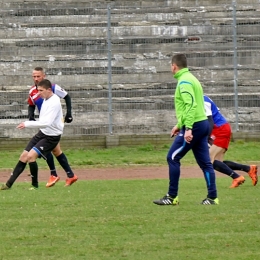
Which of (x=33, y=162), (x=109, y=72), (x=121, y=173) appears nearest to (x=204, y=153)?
(x=33, y=162)

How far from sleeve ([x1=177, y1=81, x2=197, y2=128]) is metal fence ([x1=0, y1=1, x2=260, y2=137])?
10759mm

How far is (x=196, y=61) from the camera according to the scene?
70.2 feet

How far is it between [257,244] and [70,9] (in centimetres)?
1544

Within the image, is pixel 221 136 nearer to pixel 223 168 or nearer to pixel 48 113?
pixel 223 168

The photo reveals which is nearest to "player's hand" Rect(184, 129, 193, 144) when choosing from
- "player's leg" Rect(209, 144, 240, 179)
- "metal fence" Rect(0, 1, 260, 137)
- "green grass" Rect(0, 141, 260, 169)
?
"player's leg" Rect(209, 144, 240, 179)

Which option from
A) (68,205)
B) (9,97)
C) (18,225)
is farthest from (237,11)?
(18,225)

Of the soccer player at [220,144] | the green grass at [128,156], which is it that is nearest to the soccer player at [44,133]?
the soccer player at [220,144]

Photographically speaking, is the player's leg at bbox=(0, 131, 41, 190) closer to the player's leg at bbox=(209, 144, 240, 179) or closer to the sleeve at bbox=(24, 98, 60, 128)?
the sleeve at bbox=(24, 98, 60, 128)

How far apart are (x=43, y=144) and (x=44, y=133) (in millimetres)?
206

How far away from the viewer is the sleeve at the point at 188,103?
9977mm

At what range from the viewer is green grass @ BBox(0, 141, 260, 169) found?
1830cm

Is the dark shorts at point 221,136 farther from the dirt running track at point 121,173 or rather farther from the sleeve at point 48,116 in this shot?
the sleeve at point 48,116

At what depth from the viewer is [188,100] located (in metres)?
9.99

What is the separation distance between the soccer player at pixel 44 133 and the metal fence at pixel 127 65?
760 cm
